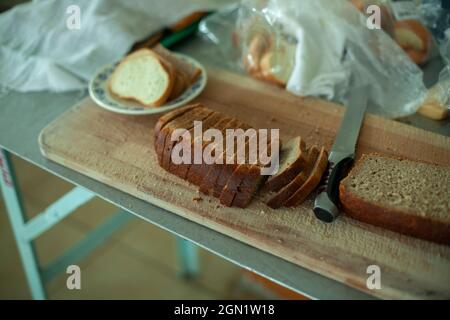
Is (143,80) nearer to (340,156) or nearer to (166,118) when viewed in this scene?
(166,118)

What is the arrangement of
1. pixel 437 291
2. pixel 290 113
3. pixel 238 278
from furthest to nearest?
1. pixel 238 278
2. pixel 290 113
3. pixel 437 291

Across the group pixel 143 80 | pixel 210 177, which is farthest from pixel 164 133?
pixel 143 80

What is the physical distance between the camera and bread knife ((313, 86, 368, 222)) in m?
0.80

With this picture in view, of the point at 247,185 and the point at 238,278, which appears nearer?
the point at 247,185

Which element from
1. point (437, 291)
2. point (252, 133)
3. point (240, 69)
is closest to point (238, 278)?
point (240, 69)

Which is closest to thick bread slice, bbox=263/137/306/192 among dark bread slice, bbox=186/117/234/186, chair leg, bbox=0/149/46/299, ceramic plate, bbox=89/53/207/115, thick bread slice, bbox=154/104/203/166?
dark bread slice, bbox=186/117/234/186

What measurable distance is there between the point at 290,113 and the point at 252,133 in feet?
0.67

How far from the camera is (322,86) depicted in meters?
1.14

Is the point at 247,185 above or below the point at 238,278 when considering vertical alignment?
above

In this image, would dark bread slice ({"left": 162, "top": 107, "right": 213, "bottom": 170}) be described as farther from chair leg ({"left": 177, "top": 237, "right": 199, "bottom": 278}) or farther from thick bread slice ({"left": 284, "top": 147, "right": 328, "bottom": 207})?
chair leg ({"left": 177, "top": 237, "right": 199, "bottom": 278})

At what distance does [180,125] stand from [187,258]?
94cm

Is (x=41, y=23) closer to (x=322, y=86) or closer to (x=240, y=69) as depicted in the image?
(x=240, y=69)

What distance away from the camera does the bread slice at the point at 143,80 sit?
3.56 feet

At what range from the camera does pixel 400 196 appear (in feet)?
2.63
